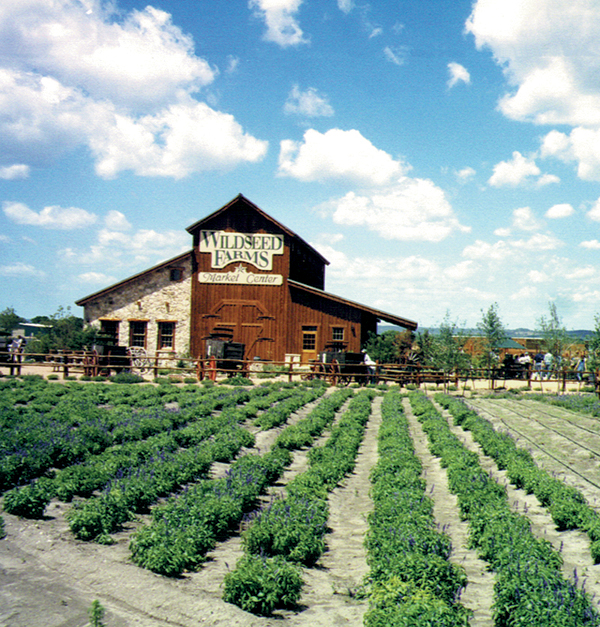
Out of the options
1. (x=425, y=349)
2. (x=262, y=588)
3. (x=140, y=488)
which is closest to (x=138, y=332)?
(x=425, y=349)

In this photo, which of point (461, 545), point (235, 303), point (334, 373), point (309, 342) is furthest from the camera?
point (235, 303)

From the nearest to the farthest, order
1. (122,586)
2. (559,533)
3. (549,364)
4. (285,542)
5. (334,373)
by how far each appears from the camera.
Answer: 1. (122,586)
2. (285,542)
3. (559,533)
4. (334,373)
5. (549,364)

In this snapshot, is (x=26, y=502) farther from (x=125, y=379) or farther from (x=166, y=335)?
(x=166, y=335)

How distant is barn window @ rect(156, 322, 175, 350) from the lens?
31.4m

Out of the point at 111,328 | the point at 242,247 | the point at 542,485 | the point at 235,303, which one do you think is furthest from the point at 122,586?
the point at 111,328

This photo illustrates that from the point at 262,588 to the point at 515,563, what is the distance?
253 centimetres

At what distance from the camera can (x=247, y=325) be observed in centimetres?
3081

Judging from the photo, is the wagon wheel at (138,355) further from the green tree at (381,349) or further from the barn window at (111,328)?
the green tree at (381,349)

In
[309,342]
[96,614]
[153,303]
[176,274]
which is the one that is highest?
[176,274]

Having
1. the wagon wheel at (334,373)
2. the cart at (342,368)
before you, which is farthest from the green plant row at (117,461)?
the cart at (342,368)

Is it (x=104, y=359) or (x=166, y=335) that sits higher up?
(x=166, y=335)

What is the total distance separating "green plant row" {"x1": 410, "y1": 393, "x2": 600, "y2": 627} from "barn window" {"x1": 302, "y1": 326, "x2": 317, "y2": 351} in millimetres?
20935

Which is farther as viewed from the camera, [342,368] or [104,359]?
[104,359]

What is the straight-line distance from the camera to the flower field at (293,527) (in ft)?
16.8
